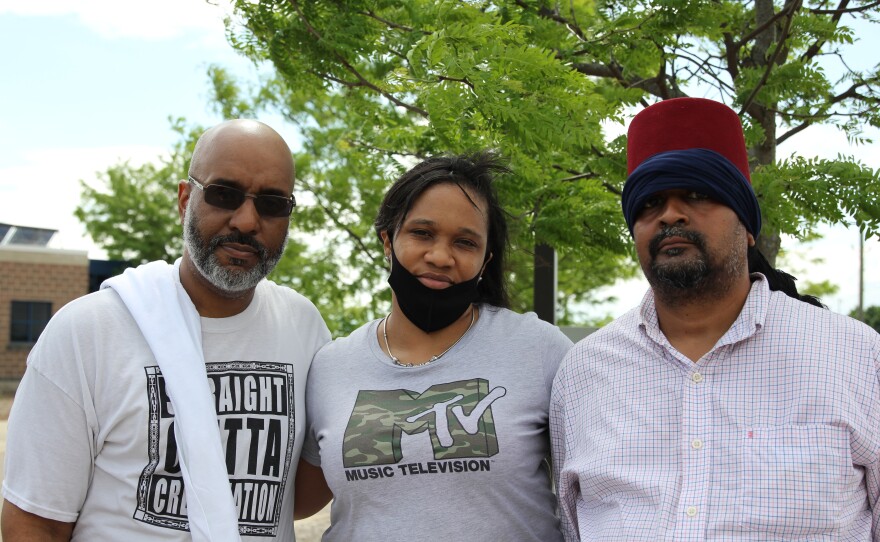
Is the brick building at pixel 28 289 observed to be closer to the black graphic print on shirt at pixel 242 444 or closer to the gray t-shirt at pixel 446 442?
the black graphic print on shirt at pixel 242 444

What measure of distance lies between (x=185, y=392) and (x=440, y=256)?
989 millimetres

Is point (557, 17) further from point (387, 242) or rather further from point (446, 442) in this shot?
point (446, 442)

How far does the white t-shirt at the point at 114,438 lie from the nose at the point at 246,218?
46cm

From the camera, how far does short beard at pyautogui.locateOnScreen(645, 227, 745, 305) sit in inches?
106

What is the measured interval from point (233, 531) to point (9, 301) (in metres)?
29.6

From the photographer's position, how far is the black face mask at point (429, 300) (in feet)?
10.2

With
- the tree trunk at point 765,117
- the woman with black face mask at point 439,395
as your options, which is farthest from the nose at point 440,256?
the tree trunk at point 765,117

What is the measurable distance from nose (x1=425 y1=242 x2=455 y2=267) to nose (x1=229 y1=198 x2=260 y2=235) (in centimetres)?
64

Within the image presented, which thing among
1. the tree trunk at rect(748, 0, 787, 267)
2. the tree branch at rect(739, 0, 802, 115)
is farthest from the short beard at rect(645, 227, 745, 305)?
the tree trunk at rect(748, 0, 787, 267)

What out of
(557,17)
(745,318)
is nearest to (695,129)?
(745,318)

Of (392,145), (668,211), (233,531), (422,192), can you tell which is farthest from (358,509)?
(392,145)

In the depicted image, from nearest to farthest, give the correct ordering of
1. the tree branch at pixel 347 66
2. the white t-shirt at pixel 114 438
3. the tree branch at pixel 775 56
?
1. the white t-shirt at pixel 114 438
2. the tree branch at pixel 775 56
3. the tree branch at pixel 347 66

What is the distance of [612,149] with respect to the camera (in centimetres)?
466

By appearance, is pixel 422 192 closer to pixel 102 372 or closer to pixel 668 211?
pixel 668 211
